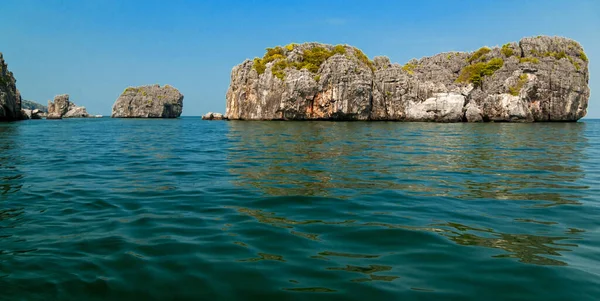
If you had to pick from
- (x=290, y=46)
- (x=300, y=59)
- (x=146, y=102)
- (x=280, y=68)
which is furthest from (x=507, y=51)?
(x=146, y=102)

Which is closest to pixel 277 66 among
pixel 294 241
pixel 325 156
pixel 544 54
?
pixel 544 54

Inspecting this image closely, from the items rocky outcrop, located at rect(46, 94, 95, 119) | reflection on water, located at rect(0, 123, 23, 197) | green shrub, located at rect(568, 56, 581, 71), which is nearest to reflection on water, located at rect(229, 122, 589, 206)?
reflection on water, located at rect(0, 123, 23, 197)

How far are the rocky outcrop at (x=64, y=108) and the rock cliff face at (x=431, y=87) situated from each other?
10370 cm

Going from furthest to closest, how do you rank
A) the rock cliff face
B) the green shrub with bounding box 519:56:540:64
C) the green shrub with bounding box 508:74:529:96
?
the green shrub with bounding box 519:56:540:64
the rock cliff face
the green shrub with bounding box 508:74:529:96

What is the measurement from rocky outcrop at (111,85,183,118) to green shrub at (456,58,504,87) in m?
122

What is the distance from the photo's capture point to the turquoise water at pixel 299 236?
14.8 feet

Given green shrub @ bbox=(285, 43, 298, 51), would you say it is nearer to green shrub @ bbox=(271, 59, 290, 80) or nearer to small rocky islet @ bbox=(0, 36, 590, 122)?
small rocky islet @ bbox=(0, 36, 590, 122)

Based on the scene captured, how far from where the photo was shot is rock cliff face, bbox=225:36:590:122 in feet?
239

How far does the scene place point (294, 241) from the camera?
6168 mm

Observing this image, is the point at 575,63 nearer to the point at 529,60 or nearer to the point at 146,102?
the point at 529,60

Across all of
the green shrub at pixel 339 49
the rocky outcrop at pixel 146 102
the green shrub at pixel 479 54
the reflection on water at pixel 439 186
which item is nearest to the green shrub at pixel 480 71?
the green shrub at pixel 479 54

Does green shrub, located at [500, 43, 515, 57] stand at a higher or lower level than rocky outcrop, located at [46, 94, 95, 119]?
higher

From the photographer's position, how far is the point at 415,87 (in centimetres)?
7850

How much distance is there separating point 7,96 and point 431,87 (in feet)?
280
